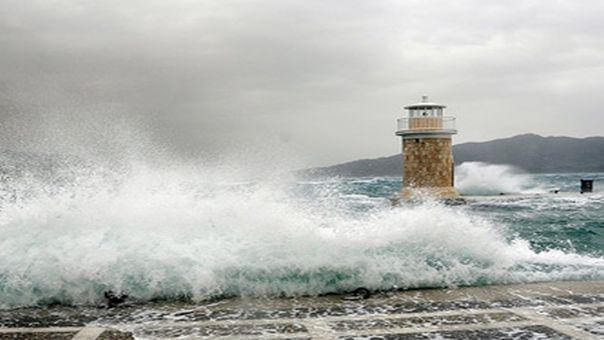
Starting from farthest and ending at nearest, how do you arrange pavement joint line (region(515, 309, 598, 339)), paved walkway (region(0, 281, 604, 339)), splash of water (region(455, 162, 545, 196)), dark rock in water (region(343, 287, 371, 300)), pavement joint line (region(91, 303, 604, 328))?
1. splash of water (region(455, 162, 545, 196))
2. dark rock in water (region(343, 287, 371, 300))
3. pavement joint line (region(91, 303, 604, 328))
4. paved walkway (region(0, 281, 604, 339))
5. pavement joint line (region(515, 309, 598, 339))

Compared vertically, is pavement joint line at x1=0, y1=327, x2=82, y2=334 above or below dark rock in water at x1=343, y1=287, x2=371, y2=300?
above

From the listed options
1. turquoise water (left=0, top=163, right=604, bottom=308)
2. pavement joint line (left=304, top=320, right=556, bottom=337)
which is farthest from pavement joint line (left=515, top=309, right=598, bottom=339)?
turquoise water (left=0, top=163, right=604, bottom=308)

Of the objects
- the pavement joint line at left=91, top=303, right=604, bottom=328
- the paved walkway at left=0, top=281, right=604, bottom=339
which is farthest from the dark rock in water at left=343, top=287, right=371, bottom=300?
the pavement joint line at left=91, top=303, right=604, bottom=328

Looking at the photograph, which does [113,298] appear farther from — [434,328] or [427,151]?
[427,151]

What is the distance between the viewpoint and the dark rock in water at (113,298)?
523 centimetres

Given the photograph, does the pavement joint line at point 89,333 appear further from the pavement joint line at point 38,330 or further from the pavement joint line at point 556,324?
the pavement joint line at point 556,324

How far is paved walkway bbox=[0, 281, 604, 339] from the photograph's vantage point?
4.23 metres

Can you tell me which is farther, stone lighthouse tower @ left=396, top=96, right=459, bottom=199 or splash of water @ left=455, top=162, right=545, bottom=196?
splash of water @ left=455, top=162, right=545, bottom=196

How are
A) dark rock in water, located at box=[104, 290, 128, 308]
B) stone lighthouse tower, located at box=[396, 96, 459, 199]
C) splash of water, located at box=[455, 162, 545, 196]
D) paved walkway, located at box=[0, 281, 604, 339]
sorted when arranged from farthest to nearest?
splash of water, located at box=[455, 162, 545, 196], stone lighthouse tower, located at box=[396, 96, 459, 199], dark rock in water, located at box=[104, 290, 128, 308], paved walkway, located at box=[0, 281, 604, 339]

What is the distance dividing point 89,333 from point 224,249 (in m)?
2.13

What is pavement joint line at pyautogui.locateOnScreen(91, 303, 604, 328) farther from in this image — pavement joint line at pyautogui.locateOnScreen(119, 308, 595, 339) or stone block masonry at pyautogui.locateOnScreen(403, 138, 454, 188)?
stone block masonry at pyautogui.locateOnScreen(403, 138, 454, 188)

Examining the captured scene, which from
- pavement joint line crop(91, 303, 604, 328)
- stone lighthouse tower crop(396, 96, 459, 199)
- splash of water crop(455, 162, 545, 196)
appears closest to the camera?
pavement joint line crop(91, 303, 604, 328)

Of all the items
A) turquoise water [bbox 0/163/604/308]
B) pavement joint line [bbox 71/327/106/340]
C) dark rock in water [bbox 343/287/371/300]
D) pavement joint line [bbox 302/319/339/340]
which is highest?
turquoise water [bbox 0/163/604/308]

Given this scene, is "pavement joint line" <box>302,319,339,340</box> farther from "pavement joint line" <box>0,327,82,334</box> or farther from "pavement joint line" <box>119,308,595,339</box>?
"pavement joint line" <box>0,327,82,334</box>
